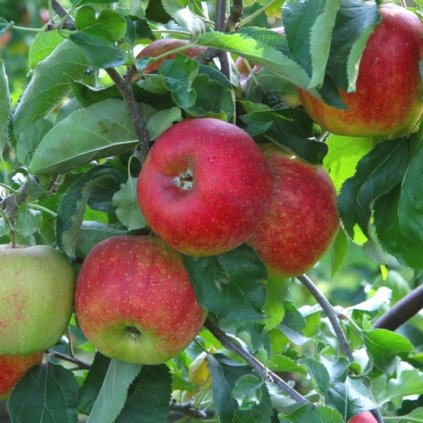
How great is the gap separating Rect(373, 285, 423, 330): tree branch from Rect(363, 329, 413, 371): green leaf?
133 mm

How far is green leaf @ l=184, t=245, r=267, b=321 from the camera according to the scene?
3.45ft

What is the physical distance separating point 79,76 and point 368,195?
380 mm

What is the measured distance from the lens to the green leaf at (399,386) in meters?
1.42

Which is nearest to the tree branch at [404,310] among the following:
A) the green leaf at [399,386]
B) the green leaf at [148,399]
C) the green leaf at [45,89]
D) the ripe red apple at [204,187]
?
the green leaf at [399,386]

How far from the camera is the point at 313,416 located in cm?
107

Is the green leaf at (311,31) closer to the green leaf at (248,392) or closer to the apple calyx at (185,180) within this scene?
the apple calyx at (185,180)

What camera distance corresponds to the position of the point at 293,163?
1.09 meters

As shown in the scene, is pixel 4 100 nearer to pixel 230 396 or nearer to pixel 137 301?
pixel 137 301

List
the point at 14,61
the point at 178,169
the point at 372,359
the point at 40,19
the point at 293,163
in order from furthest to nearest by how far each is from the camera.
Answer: the point at 14,61 → the point at 40,19 → the point at 372,359 → the point at 293,163 → the point at 178,169

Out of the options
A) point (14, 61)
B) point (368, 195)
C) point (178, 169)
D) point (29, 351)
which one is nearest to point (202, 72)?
point (178, 169)

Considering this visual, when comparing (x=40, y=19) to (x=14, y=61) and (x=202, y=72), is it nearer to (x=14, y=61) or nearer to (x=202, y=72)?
(x=14, y=61)

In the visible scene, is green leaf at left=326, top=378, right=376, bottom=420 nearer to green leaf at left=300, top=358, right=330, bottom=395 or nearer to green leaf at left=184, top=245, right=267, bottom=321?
green leaf at left=300, top=358, right=330, bottom=395

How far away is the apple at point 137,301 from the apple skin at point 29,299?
4 cm

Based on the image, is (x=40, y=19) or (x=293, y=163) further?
(x=40, y=19)
